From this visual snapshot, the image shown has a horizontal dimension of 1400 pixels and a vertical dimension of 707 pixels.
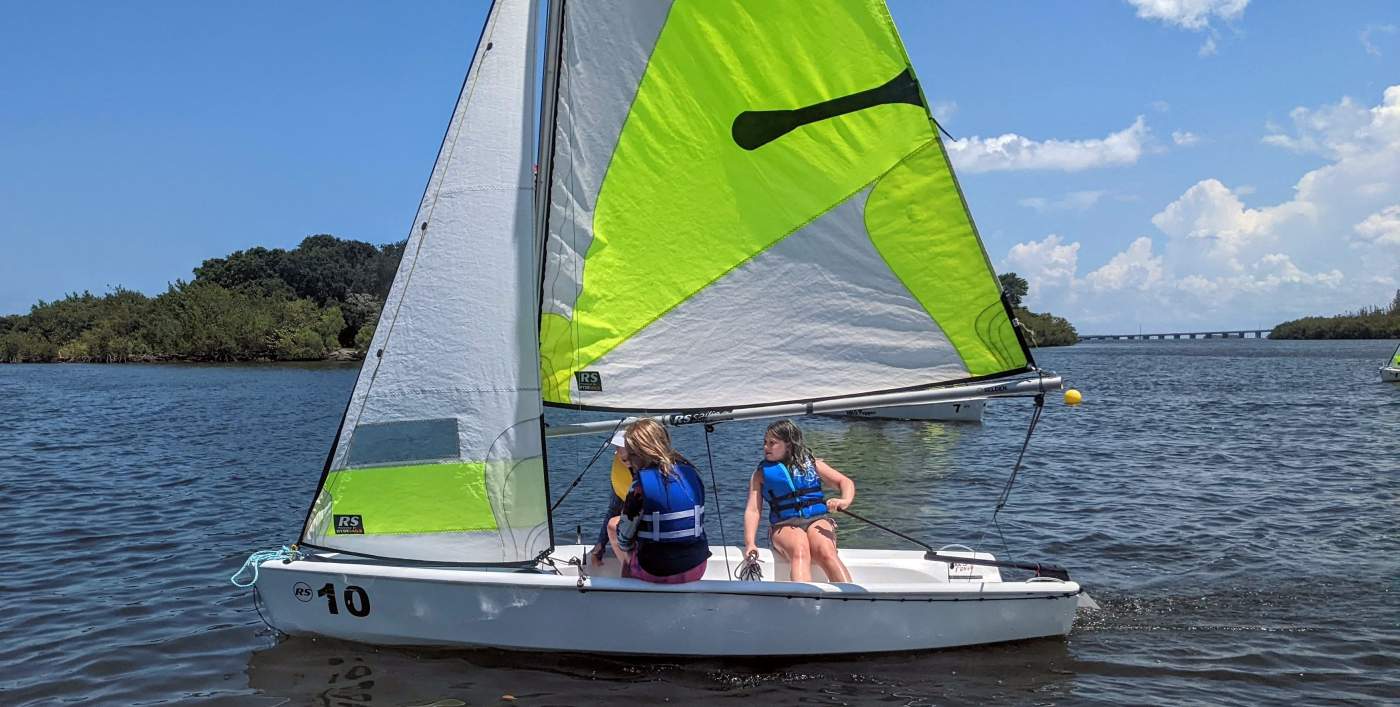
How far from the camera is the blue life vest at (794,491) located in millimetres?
6566

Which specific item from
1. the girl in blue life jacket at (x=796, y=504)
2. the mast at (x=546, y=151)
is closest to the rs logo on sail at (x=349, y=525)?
the mast at (x=546, y=151)

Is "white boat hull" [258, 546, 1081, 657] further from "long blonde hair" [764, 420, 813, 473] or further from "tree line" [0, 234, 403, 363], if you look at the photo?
"tree line" [0, 234, 403, 363]

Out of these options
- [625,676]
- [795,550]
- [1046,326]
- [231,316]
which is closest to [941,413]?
[795,550]

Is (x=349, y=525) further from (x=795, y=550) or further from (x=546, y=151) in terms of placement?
(x=795, y=550)

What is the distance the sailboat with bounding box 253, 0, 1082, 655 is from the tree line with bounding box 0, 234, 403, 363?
6164cm

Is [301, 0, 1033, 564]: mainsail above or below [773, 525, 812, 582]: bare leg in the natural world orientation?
above

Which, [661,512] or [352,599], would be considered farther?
[352,599]

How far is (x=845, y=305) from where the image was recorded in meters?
6.44

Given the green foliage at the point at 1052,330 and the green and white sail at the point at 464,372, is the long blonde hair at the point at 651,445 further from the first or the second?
the green foliage at the point at 1052,330

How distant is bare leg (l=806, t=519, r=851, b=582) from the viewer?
653cm

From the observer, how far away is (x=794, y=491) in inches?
259

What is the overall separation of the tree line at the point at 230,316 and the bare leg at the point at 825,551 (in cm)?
6229

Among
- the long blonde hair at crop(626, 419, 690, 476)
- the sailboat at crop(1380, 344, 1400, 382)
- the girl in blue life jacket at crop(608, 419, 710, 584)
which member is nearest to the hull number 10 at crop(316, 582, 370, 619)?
the girl in blue life jacket at crop(608, 419, 710, 584)

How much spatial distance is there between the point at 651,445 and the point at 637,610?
41.9 inches
